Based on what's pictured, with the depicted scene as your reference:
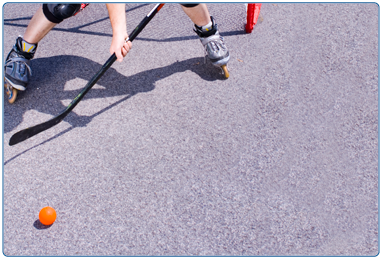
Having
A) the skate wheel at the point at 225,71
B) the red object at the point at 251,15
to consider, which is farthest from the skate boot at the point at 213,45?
the red object at the point at 251,15

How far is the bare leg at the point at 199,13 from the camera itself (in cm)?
171

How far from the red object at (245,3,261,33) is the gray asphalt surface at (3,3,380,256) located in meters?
0.07

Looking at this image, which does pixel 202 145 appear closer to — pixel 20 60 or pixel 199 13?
pixel 199 13

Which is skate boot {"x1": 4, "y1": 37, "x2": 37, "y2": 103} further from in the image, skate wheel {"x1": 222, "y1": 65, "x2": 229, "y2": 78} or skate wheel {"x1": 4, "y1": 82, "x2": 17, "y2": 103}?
skate wheel {"x1": 222, "y1": 65, "x2": 229, "y2": 78}

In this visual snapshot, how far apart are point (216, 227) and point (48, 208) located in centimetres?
73

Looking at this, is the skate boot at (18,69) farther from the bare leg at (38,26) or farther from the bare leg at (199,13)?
the bare leg at (199,13)

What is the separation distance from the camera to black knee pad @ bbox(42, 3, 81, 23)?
1652 mm

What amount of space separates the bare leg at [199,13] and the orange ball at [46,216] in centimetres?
122

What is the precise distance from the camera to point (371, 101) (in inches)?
71.0

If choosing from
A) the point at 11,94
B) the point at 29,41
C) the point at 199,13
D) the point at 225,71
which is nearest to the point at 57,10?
the point at 29,41

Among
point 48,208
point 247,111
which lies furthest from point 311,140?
point 48,208

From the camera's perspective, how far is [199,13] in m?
1.74

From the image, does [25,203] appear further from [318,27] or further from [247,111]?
[318,27]

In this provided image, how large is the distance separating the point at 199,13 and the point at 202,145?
731 millimetres
